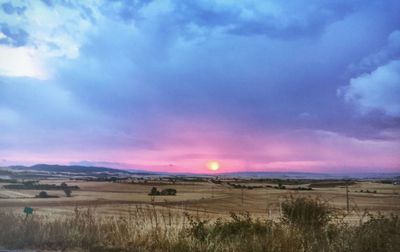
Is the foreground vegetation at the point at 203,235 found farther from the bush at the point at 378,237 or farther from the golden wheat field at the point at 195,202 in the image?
the golden wheat field at the point at 195,202

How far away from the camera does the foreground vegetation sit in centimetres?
1172

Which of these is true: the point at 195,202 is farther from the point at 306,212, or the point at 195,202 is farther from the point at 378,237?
the point at 378,237

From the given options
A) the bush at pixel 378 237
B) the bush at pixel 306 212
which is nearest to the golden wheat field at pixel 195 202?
the bush at pixel 306 212

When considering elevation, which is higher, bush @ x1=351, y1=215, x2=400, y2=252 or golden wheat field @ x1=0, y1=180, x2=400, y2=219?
bush @ x1=351, y1=215, x2=400, y2=252

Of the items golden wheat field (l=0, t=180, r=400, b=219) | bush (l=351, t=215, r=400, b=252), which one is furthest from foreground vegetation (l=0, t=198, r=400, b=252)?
golden wheat field (l=0, t=180, r=400, b=219)

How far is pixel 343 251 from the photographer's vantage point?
444 inches

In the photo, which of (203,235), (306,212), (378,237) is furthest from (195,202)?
(378,237)

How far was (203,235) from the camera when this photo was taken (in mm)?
15273

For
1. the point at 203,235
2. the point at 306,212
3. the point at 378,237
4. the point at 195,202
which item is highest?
the point at 306,212

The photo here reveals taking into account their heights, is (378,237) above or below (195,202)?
above

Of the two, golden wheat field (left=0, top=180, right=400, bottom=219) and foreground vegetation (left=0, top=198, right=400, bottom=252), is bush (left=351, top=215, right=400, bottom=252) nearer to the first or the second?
foreground vegetation (left=0, top=198, right=400, bottom=252)

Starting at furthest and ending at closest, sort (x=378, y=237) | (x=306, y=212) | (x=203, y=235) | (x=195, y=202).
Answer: (x=195, y=202), (x=306, y=212), (x=203, y=235), (x=378, y=237)

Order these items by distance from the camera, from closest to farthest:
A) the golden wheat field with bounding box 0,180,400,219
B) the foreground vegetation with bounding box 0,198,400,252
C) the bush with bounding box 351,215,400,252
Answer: the bush with bounding box 351,215,400,252, the foreground vegetation with bounding box 0,198,400,252, the golden wheat field with bounding box 0,180,400,219

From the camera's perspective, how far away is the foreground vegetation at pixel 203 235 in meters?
11.7
